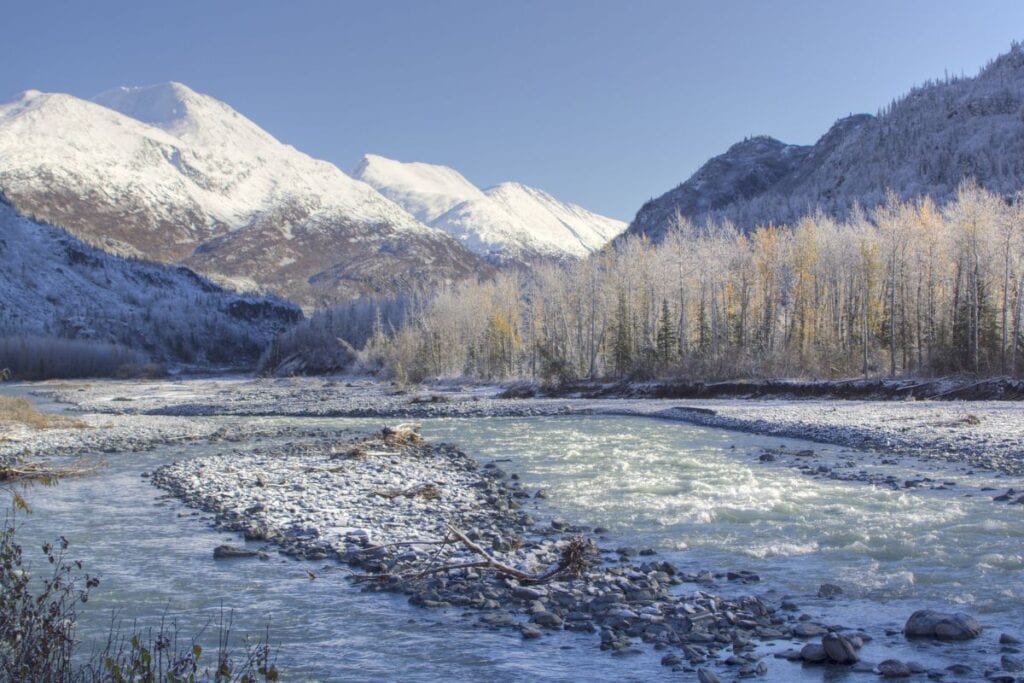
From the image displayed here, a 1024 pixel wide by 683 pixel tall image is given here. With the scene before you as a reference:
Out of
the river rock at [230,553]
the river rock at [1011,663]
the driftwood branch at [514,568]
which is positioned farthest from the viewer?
the river rock at [230,553]

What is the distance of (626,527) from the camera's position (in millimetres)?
16234

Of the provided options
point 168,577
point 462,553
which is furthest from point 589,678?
point 168,577

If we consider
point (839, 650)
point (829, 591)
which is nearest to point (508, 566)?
point (829, 591)

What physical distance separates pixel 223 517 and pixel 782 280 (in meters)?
66.3

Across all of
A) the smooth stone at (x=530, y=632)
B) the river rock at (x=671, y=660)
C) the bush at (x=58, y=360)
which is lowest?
the smooth stone at (x=530, y=632)

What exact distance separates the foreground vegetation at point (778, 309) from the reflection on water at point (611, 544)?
34.8 meters

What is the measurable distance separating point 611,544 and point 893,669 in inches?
260

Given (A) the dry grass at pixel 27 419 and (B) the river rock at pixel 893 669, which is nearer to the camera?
(B) the river rock at pixel 893 669

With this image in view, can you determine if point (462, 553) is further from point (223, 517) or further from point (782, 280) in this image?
point (782, 280)

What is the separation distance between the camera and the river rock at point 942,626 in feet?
31.5

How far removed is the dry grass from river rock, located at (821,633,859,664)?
4080cm

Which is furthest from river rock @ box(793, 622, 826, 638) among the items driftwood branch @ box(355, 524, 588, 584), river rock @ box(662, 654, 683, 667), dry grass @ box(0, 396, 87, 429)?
dry grass @ box(0, 396, 87, 429)

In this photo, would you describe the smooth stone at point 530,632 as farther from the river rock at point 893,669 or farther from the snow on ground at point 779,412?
the snow on ground at point 779,412

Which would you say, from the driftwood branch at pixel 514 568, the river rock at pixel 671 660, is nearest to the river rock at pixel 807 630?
the river rock at pixel 671 660
